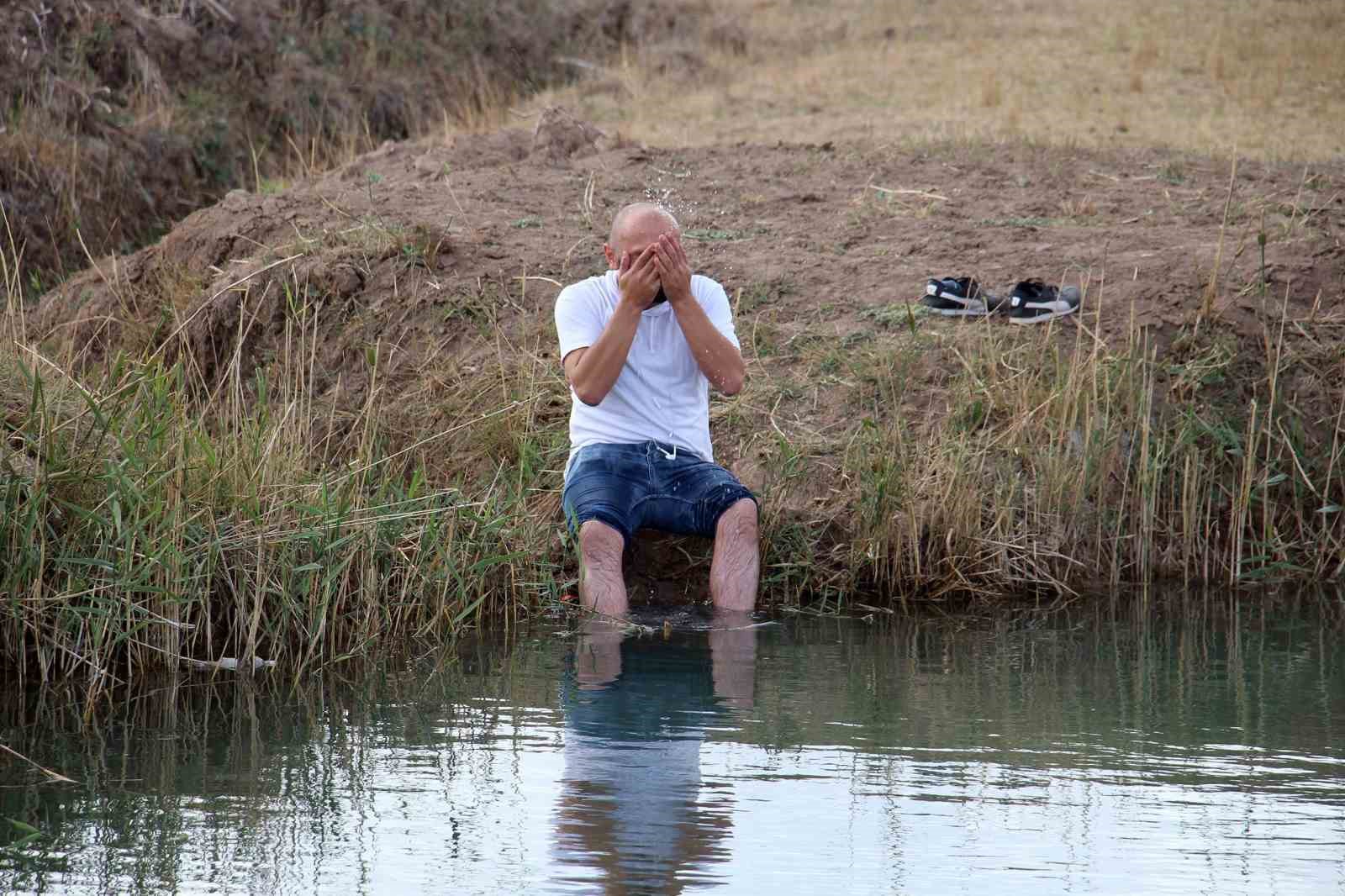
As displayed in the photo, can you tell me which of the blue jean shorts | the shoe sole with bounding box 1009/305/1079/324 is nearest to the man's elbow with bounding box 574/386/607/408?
the blue jean shorts

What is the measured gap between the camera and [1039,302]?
775 centimetres

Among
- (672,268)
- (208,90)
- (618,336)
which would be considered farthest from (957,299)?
(208,90)

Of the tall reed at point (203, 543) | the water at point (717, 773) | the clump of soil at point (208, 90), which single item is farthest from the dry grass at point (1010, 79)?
the water at point (717, 773)

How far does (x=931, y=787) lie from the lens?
407cm

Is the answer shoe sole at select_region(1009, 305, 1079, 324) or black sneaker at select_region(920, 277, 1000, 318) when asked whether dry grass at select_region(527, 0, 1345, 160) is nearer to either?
black sneaker at select_region(920, 277, 1000, 318)

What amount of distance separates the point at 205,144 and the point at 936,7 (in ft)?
30.3

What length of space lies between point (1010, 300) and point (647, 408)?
249 centimetres

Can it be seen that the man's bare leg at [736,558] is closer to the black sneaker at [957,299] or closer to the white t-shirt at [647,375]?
the white t-shirt at [647,375]

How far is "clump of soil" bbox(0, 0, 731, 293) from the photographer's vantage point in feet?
41.6

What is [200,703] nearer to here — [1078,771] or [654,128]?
[1078,771]

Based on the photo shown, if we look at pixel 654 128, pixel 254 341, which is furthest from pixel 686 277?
pixel 654 128

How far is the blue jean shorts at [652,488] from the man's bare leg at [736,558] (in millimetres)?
54

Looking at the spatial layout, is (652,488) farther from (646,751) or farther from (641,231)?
(646,751)

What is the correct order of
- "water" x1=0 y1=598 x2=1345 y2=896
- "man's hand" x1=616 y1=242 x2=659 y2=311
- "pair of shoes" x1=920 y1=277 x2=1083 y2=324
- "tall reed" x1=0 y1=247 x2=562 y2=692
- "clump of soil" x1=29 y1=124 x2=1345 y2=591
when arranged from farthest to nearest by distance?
"pair of shoes" x1=920 y1=277 x2=1083 y2=324 → "clump of soil" x1=29 y1=124 x2=1345 y2=591 → "man's hand" x1=616 y1=242 x2=659 y2=311 → "tall reed" x1=0 y1=247 x2=562 y2=692 → "water" x1=0 y1=598 x2=1345 y2=896
